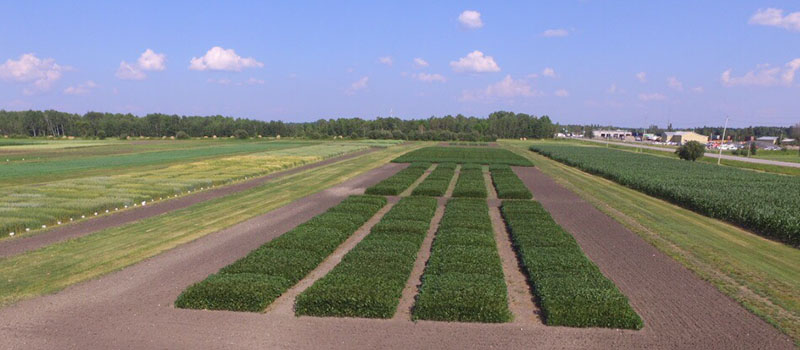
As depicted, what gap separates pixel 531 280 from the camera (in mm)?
16203

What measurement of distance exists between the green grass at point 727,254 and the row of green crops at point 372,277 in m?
11.7

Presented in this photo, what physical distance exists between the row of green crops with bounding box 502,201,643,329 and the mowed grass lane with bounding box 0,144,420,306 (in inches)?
645

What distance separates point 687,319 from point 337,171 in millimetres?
45438

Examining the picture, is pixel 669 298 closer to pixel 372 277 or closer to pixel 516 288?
pixel 516 288

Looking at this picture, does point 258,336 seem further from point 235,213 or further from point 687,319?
point 235,213

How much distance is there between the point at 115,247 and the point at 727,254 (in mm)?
28691

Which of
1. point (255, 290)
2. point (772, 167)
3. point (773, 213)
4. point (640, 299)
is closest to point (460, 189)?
point (773, 213)

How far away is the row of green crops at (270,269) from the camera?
13.8m

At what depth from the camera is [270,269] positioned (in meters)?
16.3

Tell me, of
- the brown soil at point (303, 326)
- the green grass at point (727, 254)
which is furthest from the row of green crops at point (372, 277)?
the green grass at point (727, 254)

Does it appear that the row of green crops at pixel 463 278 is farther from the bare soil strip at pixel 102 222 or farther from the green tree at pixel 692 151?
the green tree at pixel 692 151

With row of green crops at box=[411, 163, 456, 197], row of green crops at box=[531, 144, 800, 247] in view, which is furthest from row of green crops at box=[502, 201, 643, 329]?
row of green crops at box=[411, 163, 456, 197]

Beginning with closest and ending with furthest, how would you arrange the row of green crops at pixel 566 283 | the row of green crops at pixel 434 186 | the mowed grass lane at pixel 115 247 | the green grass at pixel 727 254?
the row of green crops at pixel 566 283 → the green grass at pixel 727 254 → the mowed grass lane at pixel 115 247 → the row of green crops at pixel 434 186

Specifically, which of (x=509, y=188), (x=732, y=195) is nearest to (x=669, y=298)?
(x=732, y=195)
